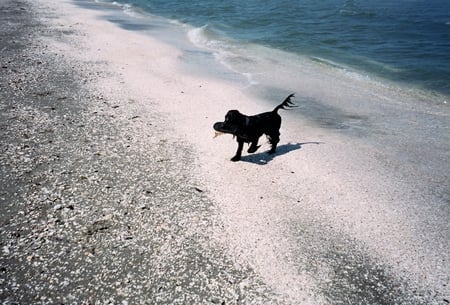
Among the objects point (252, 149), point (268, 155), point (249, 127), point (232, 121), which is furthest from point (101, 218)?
point (268, 155)

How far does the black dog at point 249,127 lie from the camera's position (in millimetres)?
6109

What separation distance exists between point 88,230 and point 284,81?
1014 centimetres

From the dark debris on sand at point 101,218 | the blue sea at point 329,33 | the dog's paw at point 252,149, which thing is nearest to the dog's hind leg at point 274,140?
the dog's paw at point 252,149

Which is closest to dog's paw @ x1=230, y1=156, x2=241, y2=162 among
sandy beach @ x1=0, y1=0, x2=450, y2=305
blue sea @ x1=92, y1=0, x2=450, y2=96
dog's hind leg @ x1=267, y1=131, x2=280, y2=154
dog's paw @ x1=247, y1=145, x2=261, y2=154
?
sandy beach @ x1=0, y1=0, x2=450, y2=305

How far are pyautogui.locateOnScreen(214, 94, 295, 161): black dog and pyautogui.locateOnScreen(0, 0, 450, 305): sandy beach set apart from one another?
0.38 m

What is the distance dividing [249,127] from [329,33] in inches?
777

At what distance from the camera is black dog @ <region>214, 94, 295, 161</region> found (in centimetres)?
611

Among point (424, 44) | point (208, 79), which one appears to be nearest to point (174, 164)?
point (208, 79)

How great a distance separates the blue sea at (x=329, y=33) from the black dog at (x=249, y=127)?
6.21 meters

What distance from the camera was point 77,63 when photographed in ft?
40.1

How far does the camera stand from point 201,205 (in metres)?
5.53

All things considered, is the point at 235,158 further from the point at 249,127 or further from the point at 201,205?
the point at 201,205

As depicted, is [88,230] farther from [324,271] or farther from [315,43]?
[315,43]

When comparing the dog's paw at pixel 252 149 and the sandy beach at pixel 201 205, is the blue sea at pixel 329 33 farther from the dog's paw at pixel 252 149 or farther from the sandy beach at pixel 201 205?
the dog's paw at pixel 252 149
